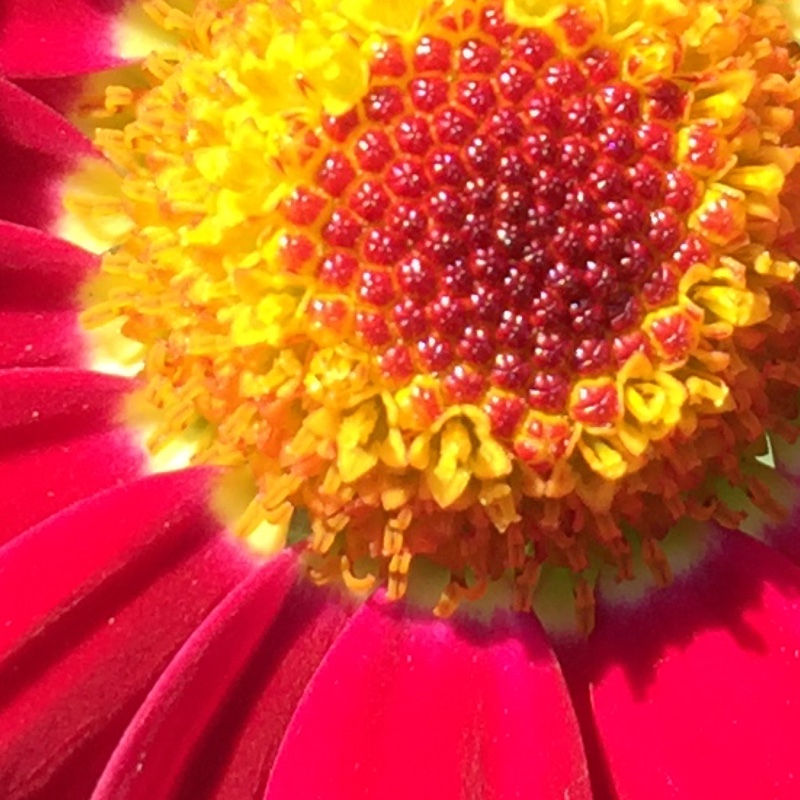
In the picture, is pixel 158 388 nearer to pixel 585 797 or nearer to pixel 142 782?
pixel 142 782

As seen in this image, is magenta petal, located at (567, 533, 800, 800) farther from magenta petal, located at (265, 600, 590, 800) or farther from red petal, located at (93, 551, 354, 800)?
red petal, located at (93, 551, 354, 800)

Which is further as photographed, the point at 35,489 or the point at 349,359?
the point at 35,489

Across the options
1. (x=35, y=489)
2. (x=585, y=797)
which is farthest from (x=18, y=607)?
(x=585, y=797)

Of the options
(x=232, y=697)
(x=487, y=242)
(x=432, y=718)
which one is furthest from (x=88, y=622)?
(x=487, y=242)

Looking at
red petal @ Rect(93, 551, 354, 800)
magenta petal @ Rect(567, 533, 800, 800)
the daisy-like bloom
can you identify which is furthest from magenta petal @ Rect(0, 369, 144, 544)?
magenta petal @ Rect(567, 533, 800, 800)

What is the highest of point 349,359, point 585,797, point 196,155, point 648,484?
point 196,155

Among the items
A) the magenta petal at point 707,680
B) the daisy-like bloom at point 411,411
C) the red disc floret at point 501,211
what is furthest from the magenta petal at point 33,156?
the magenta petal at point 707,680

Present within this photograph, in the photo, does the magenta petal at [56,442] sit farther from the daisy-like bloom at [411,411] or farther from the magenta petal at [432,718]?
the magenta petal at [432,718]
